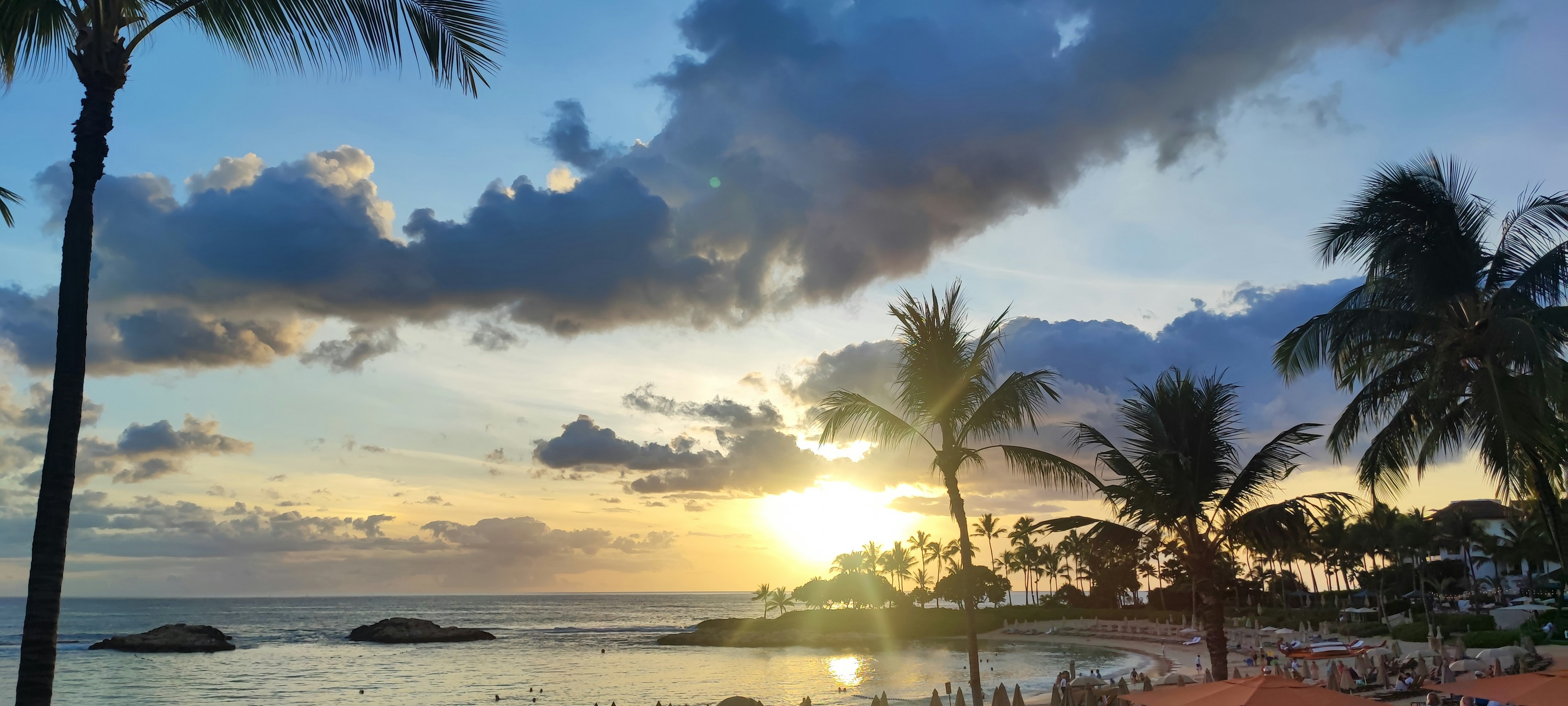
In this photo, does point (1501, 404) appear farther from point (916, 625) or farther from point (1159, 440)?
point (916, 625)

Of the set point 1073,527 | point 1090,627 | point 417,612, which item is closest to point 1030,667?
point 1090,627

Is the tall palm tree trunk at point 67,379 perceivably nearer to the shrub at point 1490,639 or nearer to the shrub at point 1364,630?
the shrub at point 1490,639

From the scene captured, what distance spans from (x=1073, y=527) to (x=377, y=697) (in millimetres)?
46983

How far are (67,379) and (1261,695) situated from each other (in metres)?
14.7

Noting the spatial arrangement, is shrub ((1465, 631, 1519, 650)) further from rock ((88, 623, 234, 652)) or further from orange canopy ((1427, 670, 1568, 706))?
rock ((88, 623, 234, 652))

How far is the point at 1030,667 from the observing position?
5188 cm

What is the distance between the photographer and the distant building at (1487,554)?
70375mm

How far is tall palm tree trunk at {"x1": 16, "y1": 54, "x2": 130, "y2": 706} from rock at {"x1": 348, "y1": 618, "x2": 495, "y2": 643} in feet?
337

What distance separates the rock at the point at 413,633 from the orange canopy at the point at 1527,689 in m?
102

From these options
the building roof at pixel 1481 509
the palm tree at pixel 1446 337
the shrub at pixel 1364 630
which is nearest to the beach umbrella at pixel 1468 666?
the palm tree at pixel 1446 337

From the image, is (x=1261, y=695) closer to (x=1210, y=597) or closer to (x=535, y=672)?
(x=1210, y=597)

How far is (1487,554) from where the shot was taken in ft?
244

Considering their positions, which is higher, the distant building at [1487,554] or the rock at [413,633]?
the distant building at [1487,554]

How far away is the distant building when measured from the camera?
231 feet
